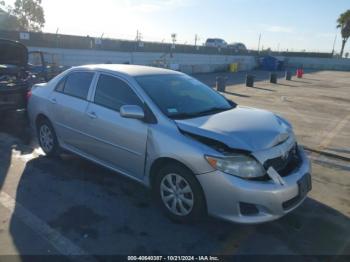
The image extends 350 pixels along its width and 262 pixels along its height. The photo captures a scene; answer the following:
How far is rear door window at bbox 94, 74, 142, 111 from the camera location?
406 cm

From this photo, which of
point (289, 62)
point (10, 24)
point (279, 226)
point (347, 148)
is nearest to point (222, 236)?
point (279, 226)

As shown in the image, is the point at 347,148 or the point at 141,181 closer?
the point at 141,181

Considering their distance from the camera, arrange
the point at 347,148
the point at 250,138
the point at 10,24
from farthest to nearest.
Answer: the point at 10,24 → the point at 347,148 → the point at 250,138

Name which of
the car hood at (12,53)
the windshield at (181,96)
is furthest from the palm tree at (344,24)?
the windshield at (181,96)

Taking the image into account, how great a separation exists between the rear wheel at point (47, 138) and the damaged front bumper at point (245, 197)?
2.98 meters

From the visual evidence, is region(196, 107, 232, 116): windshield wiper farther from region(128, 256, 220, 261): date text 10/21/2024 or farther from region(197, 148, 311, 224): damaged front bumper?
region(128, 256, 220, 261): date text 10/21/2024

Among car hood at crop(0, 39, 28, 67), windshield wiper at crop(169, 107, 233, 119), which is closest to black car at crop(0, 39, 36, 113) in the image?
car hood at crop(0, 39, 28, 67)

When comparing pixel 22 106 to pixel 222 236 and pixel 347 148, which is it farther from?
pixel 347 148

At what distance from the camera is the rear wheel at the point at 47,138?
5.29 m

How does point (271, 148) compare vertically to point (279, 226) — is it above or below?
above

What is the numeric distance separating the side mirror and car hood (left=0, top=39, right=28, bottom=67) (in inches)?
255

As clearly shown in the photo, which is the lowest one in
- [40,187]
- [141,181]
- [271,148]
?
[40,187]

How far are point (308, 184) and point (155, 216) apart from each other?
A: 70.1 inches

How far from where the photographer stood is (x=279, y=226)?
12.0 ft
